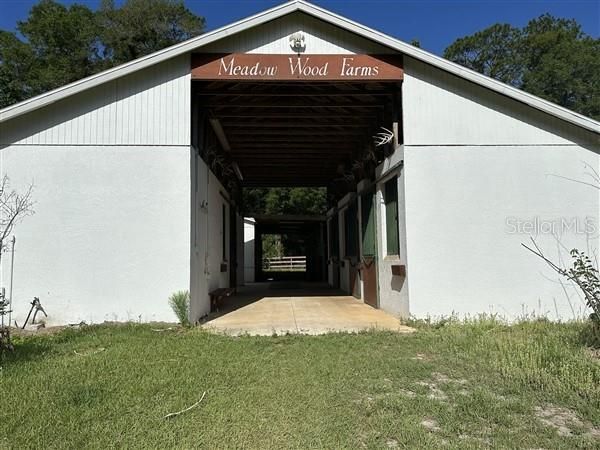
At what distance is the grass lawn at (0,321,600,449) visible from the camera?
128 inches

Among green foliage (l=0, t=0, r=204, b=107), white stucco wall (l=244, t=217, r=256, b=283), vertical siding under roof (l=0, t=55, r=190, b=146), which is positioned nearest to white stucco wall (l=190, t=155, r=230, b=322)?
vertical siding under roof (l=0, t=55, r=190, b=146)

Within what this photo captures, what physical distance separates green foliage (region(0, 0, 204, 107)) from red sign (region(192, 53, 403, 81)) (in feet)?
58.8

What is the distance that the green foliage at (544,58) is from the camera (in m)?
26.3

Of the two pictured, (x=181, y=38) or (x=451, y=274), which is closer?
(x=451, y=274)

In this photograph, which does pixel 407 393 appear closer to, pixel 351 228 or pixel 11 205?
pixel 11 205

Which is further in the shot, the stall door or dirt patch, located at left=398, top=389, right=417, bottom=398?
the stall door

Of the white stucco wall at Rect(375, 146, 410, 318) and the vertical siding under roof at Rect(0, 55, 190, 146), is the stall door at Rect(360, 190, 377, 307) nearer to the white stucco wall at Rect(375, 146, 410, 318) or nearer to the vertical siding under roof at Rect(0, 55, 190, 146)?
the white stucco wall at Rect(375, 146, 410, 318)

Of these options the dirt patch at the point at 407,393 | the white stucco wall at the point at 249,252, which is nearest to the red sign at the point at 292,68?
the dirt patch at the point at 407,393

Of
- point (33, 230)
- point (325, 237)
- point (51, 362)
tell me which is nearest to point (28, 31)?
point (325, 237)

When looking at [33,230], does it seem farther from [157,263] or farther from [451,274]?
[451,274]

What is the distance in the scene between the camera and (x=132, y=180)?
25.7 feet

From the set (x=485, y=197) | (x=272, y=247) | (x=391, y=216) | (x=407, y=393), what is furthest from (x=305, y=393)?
(x=272, y=247)

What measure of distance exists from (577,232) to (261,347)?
590 cm

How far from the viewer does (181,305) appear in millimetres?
7578
